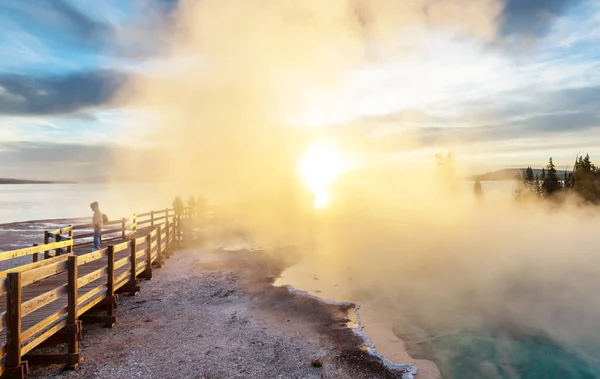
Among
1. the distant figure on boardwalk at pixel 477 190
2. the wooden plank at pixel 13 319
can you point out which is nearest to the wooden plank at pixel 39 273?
the wooden plank at pixel 13 319

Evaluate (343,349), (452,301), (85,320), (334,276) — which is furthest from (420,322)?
(85,320)

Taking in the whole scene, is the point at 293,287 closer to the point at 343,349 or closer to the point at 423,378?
the point at 343,349

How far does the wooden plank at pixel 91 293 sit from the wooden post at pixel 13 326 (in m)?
2.45

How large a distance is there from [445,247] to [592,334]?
64.9ft

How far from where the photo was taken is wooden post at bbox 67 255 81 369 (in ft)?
28.6

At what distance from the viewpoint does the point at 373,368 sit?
33.3ft

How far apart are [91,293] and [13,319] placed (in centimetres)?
360

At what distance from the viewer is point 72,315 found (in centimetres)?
886

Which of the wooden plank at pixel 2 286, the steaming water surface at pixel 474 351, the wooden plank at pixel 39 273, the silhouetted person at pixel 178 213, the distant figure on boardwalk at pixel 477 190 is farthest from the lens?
the distant figure on boardwalk at pixel 477 190

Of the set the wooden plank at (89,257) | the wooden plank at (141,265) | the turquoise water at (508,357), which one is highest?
the wooden plank at (89,257)

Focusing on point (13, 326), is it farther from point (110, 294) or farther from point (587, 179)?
point (587, 179)

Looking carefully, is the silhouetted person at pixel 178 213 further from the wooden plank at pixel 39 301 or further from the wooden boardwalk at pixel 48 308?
the wooden plank at pixel 39 301

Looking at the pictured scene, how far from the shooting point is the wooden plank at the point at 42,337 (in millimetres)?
7379

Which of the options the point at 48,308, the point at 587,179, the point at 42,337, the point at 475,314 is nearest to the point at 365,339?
the point at 475,314
